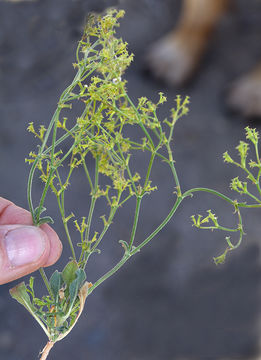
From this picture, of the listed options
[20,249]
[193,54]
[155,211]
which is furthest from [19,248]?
[193,54]

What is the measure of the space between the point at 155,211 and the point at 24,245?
1.95ft

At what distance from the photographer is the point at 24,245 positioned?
→ 0.49 m

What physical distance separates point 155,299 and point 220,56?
71cm

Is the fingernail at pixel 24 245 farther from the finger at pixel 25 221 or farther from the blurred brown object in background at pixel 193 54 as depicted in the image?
the blurred brown object in background at pixel 193 54

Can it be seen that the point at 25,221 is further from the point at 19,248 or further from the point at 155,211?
the point at 155,211

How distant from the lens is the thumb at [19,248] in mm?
491

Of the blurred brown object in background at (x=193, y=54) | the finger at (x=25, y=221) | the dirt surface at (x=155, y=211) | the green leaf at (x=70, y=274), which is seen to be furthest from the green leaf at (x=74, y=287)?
the blurred brown object in background at (x=193, y=54)

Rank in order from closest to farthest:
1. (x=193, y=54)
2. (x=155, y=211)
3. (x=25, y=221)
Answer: (x=25, y=221) → (x=155, y=211) → (x=193, y=54)

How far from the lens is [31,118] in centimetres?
111

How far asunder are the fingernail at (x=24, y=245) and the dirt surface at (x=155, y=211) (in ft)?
1.66

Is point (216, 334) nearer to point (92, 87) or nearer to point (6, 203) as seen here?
point (6, 203)

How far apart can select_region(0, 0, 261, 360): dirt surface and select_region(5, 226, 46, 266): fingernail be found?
50 centimetres

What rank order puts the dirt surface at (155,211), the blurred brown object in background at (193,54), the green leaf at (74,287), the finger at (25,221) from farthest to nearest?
1. the blurred brown object in background at (193,54)
2. the dirt surface at (155,211)
3. the finger at (25,221)
4. the green leaf at (74,287)

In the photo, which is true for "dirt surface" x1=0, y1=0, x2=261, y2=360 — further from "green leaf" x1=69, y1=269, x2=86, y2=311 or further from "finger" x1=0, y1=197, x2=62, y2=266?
"green leaf" x1=69, y1=269, x2=86, y2=311
